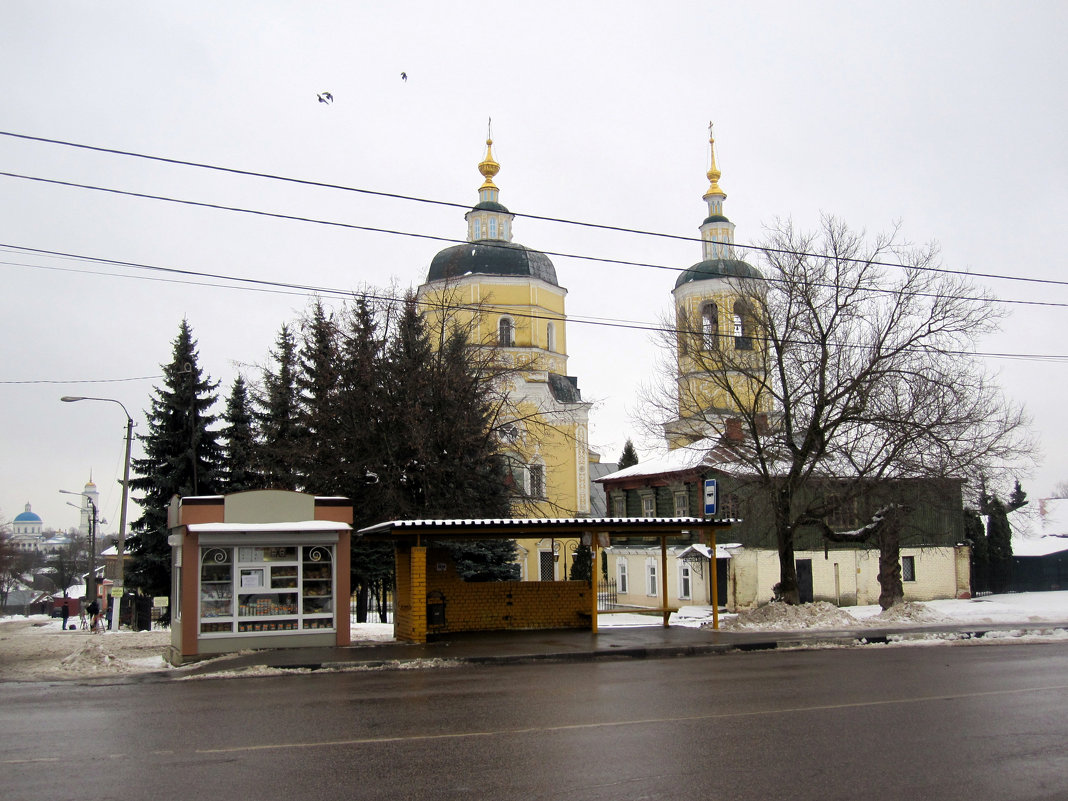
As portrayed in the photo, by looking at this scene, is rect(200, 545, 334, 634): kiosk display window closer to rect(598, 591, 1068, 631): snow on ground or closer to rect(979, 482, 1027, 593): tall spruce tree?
rect(598, 591, 1068, 631): snow on ground

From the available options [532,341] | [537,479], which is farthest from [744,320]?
[532,341]

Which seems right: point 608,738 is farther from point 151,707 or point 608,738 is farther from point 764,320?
point 764,320

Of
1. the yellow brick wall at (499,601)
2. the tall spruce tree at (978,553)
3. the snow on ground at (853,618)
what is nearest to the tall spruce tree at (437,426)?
the yellow brick wall at (499,601)

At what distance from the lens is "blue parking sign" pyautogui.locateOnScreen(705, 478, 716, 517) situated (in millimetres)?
23750

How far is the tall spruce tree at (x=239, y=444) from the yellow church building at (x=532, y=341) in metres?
9.83

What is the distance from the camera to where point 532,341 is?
49.9 meters

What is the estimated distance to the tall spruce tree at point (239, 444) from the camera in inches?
1550

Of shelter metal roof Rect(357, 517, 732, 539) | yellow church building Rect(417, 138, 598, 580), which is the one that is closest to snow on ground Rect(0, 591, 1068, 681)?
shelter metal roof Rect(357, 517, 732, 539)

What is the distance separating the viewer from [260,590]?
19031mm

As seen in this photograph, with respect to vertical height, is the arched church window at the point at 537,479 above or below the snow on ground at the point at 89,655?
above

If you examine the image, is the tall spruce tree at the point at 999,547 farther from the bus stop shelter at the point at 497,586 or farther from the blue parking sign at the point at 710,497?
the bus stop shelter at the point at 497,586

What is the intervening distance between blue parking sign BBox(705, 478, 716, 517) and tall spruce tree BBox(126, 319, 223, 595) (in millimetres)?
22894

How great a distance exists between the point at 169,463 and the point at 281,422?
16.6 feet

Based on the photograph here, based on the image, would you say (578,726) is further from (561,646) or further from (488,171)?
(488,171)
